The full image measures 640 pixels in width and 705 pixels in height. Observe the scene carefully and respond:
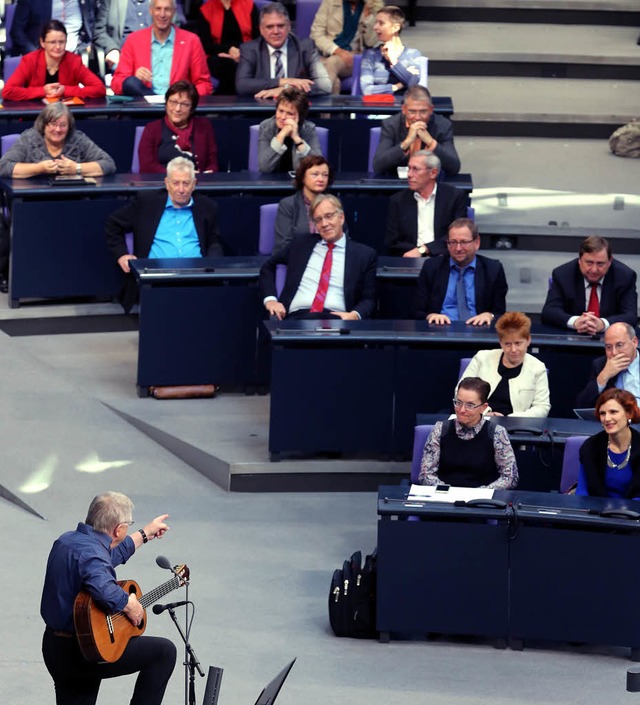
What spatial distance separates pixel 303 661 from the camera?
286 inches

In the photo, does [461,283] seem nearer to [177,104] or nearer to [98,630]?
[177,104]

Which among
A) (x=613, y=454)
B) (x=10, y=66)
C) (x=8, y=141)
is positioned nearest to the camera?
(x=613, y=454)

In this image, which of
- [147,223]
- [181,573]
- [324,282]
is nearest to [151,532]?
[181,573]

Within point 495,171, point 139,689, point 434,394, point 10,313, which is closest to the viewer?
point 139,689

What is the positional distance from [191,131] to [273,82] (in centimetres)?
110

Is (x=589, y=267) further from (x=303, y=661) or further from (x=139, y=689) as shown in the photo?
(x=139, y=689)

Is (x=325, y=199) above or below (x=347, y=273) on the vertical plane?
above

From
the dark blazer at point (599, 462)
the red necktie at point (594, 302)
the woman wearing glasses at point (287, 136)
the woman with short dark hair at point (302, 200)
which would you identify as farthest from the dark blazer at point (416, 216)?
the dark blazer at point (599, 462)

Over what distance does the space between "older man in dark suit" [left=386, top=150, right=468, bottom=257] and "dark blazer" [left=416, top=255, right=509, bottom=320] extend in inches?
28.5

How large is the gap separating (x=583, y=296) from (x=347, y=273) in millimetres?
1258

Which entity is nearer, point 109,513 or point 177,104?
point 109,513

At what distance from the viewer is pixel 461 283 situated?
9.40m

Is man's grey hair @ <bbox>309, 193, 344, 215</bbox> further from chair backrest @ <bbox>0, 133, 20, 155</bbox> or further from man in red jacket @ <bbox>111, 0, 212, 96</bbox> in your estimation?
man in red jacket @ <bbox>111, 0, 212, 96</bbox>

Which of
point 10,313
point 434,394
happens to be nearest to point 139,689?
point 434,394
